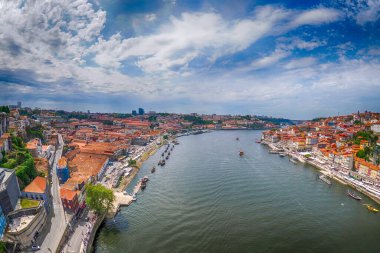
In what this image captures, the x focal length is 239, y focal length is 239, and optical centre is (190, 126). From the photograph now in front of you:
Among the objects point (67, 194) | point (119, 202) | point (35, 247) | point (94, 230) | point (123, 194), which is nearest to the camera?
point (35, 247)

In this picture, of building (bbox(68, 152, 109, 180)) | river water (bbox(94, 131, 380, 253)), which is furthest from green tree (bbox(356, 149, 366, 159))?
building (bbox(68, 152, 109, 180))

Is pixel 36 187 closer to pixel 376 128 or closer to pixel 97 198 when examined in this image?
pixel 97 198

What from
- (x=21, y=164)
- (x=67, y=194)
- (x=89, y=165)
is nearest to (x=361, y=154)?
(x=89, y=165)

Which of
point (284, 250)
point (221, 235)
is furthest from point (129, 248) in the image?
point (284, 250)

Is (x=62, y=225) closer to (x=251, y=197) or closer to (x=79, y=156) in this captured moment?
(x=251, y=197)

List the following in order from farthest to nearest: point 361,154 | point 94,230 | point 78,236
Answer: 1. point 361,154
2. point 94,230
3. point 78,236

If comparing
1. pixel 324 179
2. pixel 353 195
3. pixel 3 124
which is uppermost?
pixel 3 124

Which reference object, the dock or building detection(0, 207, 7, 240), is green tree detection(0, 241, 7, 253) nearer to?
building detection(0, 207, 7, 240)
